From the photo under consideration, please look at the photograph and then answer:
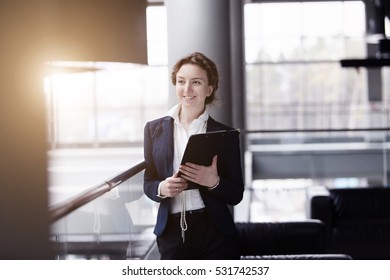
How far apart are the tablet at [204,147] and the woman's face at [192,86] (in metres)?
0.12

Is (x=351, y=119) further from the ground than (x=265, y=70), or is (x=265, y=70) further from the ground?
(x=265, y=70)

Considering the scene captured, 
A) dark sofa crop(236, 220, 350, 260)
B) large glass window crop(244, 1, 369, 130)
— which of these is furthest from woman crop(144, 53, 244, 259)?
large glass window crop(244, 1, 369, 130)

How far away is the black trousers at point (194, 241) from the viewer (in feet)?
7.94

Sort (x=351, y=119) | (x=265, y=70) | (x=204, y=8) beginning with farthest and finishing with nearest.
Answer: (x=351, y=119), (x=265, y=70), (x=204, y=8)

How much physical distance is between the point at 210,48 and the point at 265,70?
10325 mm

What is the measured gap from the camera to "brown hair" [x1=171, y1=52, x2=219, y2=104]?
2.38m

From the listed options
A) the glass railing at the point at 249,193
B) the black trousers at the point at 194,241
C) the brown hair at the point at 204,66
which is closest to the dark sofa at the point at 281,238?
the glass railing at the point at 249,193

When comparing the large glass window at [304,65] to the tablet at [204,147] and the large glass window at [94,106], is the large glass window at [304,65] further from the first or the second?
the tablet at [204,147]

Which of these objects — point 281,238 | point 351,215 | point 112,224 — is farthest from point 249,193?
point 112,224

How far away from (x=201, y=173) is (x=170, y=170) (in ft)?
0.38
